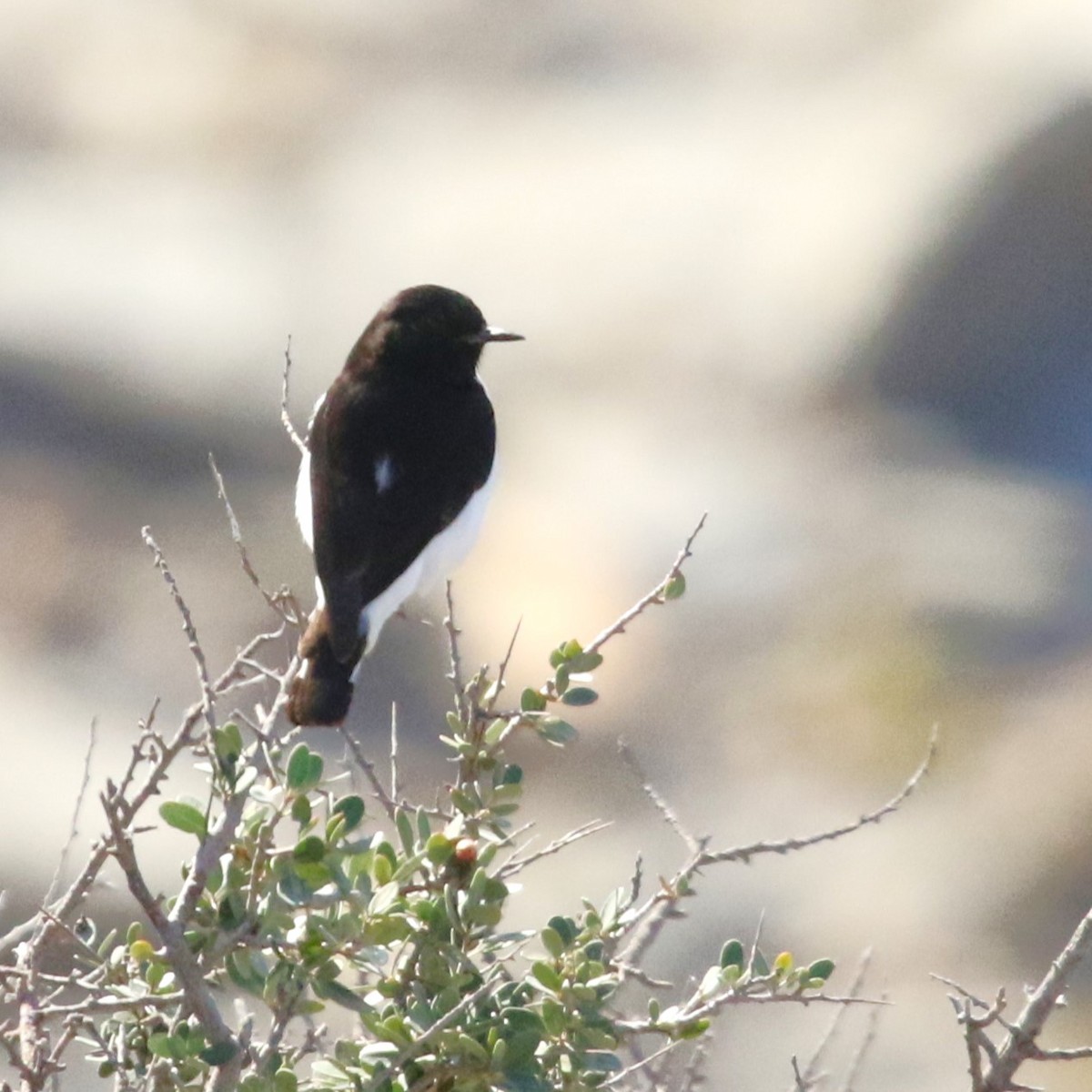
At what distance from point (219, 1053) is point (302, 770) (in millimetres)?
384

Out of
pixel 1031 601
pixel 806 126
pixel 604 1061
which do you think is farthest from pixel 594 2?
pixel 604 1061

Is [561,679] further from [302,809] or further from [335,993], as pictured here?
[335,993]

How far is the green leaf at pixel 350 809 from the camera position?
8.53ft

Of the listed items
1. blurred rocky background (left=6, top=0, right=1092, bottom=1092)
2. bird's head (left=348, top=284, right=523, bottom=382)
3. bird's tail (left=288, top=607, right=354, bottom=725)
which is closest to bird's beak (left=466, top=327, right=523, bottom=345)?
bird's head (left=348, top=284, right=523, bottom=382)

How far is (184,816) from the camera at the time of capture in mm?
2504

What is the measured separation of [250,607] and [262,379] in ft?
8.21

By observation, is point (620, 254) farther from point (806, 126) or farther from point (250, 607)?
point (250, 607)

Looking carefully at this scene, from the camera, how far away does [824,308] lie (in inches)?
488

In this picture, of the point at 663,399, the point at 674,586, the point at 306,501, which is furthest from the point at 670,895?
the point at 663,399

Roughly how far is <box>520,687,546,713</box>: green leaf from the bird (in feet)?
4.16

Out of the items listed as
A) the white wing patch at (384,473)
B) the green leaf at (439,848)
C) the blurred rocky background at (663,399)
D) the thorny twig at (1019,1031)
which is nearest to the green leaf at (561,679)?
the green leaf at (439,848)

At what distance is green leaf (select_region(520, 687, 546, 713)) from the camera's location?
289 cm

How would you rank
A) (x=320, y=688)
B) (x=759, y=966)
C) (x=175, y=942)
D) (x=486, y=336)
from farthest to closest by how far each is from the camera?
(x=486, y=336) < (x=320, y=688) < (x=759, y=966) < (x=175, y=942)

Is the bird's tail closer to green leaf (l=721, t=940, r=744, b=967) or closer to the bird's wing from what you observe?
the bird's wing
